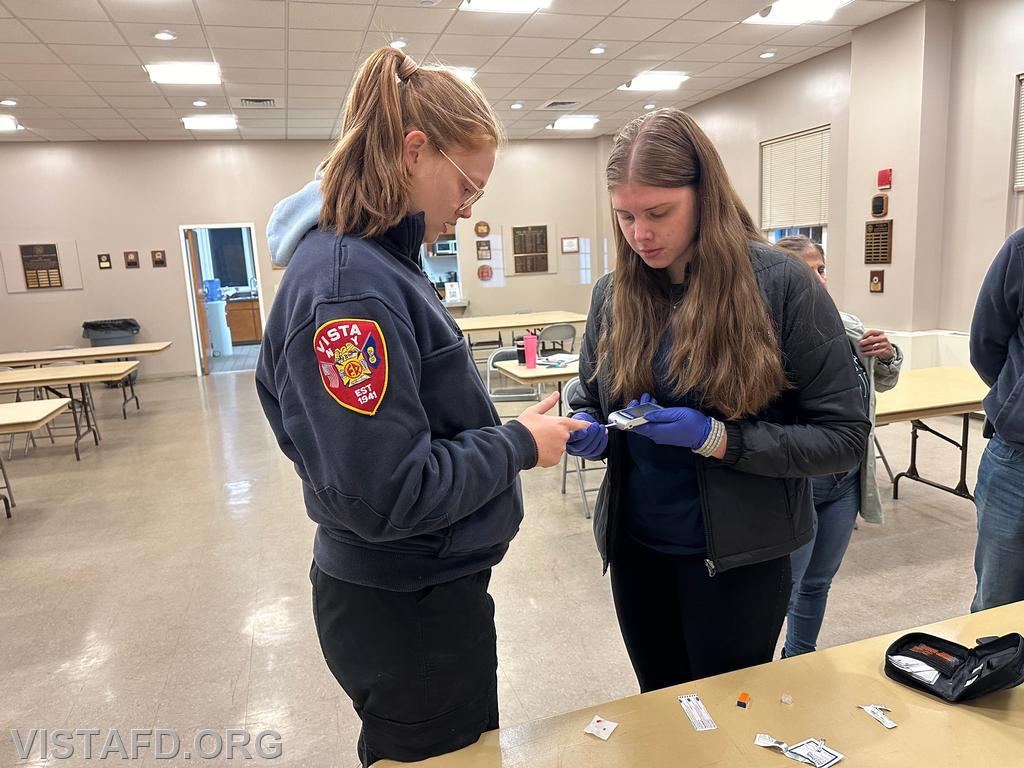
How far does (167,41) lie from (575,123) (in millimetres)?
6023

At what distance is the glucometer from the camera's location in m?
1.26

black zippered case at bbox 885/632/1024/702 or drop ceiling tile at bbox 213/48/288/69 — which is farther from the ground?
drop ceiling tile at bbox 213/48/288/69

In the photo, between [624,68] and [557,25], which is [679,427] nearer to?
[557,25]

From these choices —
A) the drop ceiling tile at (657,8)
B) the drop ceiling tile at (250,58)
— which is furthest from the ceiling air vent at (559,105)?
the drop ceiling tile at (250,58)

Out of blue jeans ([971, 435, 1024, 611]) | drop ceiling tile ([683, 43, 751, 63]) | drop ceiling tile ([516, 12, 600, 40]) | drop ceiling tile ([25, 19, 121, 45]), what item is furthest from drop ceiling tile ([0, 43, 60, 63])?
blue jeans ([971, 435, 1024, 611])

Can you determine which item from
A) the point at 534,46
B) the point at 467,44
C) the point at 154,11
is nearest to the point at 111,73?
the point at 154,11

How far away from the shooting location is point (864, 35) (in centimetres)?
634

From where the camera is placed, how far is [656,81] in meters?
8.13

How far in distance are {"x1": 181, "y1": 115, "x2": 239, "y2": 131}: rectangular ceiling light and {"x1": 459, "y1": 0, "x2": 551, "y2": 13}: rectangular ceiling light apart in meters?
4.65

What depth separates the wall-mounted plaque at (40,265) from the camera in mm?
9711

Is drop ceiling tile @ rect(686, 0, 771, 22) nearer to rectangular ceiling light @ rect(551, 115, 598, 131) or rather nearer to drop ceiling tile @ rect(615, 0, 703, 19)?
drop ceiling tile @ rect(615, 0, 703, 19)

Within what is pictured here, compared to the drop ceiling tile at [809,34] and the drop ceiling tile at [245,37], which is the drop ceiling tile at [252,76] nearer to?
the drop ceiling tile at [245,37]

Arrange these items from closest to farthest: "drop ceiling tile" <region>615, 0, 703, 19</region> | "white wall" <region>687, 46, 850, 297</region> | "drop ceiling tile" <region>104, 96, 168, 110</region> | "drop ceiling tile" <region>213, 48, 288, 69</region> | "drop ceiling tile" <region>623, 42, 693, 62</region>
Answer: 1. "drop ceiling tile" <region>615, 0, 703, 19</region>
2. "drop ceiling tile" <region>213, 48, 288, 69</region>
3. "drop ceiling tile" <region>623, 42, 693, 62</region>
4. "white wall" <region>687, 46, 850, 297</region>
5. "drop ceiling tile" <region>104, 96, 168, 110</region>

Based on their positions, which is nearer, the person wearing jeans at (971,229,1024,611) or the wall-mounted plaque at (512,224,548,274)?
the person wearing jeans at (971,229,1024,611)
